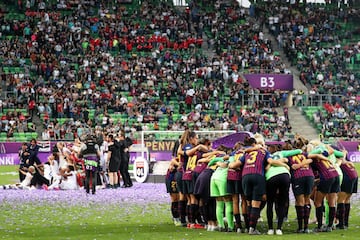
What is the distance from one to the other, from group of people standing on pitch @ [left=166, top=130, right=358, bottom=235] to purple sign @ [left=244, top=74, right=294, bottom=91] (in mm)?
39244

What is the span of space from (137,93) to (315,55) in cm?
1487

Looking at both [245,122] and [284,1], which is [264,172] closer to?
[245,122]

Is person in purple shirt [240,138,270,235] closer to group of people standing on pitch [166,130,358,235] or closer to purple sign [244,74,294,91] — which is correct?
group of people standing on pitch [166,130,358,235]

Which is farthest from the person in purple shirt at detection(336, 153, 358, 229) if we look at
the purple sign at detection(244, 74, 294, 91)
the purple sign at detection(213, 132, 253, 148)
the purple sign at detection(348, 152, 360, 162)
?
the purple sign at detection(244, 74, 294, 91)

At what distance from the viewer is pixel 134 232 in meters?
17.6

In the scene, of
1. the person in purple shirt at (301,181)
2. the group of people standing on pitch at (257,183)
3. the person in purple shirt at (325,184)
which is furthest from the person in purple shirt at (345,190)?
the person in purple shirt at (301,181)

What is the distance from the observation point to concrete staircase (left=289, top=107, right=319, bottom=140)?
2116 inches

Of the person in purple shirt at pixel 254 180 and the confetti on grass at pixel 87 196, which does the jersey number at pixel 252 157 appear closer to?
the person in purple shirt at pixel 254 180

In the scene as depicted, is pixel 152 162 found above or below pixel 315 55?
below

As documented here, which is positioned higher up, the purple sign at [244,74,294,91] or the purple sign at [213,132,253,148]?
the purple sign at [244,74,294,91]

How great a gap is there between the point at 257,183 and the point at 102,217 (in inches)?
223

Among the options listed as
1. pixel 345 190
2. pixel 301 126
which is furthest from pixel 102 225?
pixel 301 126

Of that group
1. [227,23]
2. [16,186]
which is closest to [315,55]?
[227,23]

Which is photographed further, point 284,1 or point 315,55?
point 284,1
